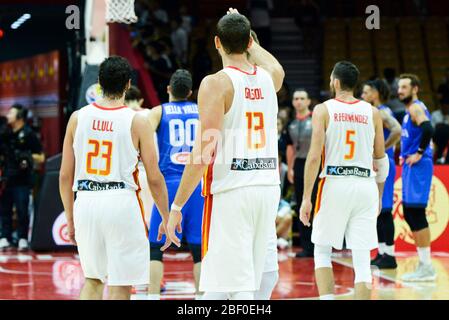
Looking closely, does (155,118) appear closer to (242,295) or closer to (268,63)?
(268,63)

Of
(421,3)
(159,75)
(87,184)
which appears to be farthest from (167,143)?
(421,3)

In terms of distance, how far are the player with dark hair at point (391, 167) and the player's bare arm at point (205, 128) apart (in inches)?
232

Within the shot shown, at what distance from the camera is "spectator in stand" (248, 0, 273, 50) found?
20.9 metres

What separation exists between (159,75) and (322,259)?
1135 centimetres

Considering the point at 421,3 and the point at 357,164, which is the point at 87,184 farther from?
the point at 421,3

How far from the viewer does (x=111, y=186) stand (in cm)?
593

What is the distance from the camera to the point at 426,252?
419 inches

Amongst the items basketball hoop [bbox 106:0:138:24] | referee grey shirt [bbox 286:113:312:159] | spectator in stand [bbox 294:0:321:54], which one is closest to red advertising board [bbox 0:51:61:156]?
spectator in stand [bbox 294:0:321:54]

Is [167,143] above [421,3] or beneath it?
beneath

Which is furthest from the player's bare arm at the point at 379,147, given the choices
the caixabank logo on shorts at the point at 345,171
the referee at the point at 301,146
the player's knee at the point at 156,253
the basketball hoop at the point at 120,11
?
the basketball hoop at the point at 120,11

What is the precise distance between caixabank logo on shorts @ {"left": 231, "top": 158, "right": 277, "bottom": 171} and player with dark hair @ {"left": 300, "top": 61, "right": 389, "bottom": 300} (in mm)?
1841

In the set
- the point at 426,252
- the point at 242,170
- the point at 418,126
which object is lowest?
the point at 426,252

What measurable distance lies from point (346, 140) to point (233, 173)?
2337 mm

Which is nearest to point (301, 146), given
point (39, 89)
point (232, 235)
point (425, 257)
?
point (425, 257)
